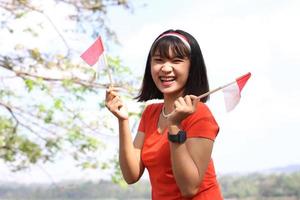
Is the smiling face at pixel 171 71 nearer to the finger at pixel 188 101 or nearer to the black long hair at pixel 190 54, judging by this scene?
the black long hair at pixel 190 54

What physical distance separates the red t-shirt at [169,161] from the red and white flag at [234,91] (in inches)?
2.6

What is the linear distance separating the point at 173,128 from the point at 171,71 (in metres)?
0.20

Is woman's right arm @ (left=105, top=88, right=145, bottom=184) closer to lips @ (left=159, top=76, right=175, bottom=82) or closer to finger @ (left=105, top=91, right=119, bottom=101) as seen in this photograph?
finger @ (left=105, top=91, right=119, bottom=101)

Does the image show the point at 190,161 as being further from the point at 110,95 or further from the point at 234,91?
the point at 110,95

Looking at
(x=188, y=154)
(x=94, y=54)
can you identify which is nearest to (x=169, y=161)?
(x=188, y=154)

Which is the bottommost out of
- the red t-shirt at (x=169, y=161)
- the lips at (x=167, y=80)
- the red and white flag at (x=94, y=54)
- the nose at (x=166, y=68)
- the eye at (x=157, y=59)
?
Result: the red t-shirt at (x=169, y=161)

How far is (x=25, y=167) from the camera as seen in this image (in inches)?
222

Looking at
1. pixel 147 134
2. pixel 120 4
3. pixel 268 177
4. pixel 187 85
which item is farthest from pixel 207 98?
pixel 268 177

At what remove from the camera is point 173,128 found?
5.17ft

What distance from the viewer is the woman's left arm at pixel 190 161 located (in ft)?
5.14

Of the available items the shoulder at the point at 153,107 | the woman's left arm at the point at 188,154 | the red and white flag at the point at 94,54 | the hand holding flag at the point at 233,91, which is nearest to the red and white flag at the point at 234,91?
the hand holding flag at the point at 233,91

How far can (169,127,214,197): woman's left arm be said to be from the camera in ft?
5.14

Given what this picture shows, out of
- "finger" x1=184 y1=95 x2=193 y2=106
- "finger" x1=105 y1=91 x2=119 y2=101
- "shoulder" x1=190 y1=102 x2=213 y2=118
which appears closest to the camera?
"finger" x1=184 y1=95 x2=193 y2=106

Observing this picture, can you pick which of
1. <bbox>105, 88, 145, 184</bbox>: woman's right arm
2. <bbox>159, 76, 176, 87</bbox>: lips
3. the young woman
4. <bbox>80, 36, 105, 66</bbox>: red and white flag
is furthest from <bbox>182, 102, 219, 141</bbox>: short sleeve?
<bbox>80, 36, 105, 66</bbox>: red and white flag
